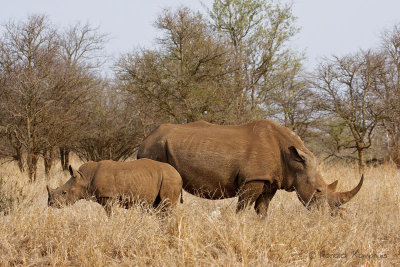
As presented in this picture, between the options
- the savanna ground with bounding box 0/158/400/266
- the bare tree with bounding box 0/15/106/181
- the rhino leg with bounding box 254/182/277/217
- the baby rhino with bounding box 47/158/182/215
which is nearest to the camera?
the savanna ground with bounding box 0/158/400/266

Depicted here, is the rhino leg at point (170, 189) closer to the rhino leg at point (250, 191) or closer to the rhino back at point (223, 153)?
the rhino back at point (223, 153)

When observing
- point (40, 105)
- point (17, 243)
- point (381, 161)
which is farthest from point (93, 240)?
point (381, 161)

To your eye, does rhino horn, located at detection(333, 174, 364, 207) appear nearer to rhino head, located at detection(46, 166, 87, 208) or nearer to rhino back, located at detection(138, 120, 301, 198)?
rhino back, located at detection(138, 120, 301, 198)

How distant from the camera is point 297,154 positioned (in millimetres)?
6438

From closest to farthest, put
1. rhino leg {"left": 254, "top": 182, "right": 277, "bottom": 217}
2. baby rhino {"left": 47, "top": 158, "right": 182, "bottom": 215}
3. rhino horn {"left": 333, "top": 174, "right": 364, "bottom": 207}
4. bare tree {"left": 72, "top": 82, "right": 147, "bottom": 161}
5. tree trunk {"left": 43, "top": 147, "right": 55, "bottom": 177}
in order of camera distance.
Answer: baby rhino {"left": 47, "top": 158, "right": 182, "bottom": 215}, rhino horn {"left": 333, "top": 174, "right": 364, "bottom": 207}, rhino leg {"left": 254, "top": 182, "right": 277, "bottom": 217}, tree trunk {"left": 43, "top": 147, "right": 55, "bottom": 177}, bare tree {"left": 72, "top": 82, "right": 147, "bottom": 161}

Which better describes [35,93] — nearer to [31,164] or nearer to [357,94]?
[31,164]

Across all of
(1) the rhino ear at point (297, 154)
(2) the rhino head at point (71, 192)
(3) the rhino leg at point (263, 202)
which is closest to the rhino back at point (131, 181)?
(2) the rhino head at point (71, 192)

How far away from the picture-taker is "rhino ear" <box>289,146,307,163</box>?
638cm

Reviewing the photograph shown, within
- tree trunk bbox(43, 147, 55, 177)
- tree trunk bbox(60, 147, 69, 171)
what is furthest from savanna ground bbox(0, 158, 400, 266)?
tree trunk bbox(60, 147, 69, 171)

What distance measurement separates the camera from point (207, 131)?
269 inches

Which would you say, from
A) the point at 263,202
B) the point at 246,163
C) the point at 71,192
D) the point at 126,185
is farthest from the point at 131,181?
the point at 263,202

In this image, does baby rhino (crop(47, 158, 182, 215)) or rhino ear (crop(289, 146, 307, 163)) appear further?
rhino ear (crop(289, 146, 307, 163))

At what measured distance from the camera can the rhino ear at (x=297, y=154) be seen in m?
6.38

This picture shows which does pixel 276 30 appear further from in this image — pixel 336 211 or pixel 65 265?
pixel 65 265
